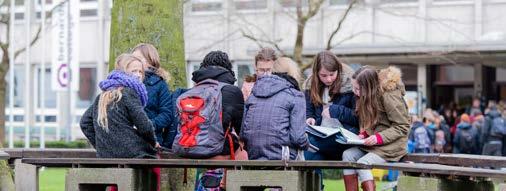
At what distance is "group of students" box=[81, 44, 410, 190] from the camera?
10125 mm

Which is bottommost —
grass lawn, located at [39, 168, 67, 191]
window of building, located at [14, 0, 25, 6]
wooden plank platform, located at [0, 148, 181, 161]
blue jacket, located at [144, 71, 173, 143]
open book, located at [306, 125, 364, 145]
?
grass lawn, located at [39, 168, 67, 191]

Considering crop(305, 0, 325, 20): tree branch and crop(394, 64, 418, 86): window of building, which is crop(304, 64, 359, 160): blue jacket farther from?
crop(394, 64, 418, 86): window of building

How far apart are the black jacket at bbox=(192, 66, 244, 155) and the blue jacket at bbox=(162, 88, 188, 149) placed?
0.60 meters

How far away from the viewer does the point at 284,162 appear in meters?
9.76

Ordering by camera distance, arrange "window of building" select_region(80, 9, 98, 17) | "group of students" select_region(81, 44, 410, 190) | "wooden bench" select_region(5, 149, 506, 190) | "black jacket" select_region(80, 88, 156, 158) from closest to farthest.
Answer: "wooden bench" select_region(5, 149, 506, 190), "black jacket" select_region(80, 88, 156, 158), "group of students" select_region(81, 44, 410, 190), "window of building" select_region(80, 9, 98, 17)

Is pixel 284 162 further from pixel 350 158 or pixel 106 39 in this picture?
pixel 106 39

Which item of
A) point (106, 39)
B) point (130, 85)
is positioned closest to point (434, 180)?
point (130, 85)

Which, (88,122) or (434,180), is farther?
(88,122)

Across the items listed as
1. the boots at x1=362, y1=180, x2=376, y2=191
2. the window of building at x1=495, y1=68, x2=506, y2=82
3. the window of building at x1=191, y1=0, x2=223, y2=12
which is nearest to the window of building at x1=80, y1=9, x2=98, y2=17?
the window of building at x1=191, y1=0, x2=223, y2=12

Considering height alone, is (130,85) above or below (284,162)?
above

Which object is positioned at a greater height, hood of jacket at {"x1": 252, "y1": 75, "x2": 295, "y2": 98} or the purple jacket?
hood of jacket at {"x1": 252, "y1": 75, "x2": 295, "y2": 98}

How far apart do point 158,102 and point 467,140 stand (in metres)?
18.6

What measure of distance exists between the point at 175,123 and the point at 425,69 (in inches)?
1000

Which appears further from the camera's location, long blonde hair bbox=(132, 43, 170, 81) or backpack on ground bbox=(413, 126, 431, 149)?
backpack on ground bbox=(413, 126, 431, 149)
